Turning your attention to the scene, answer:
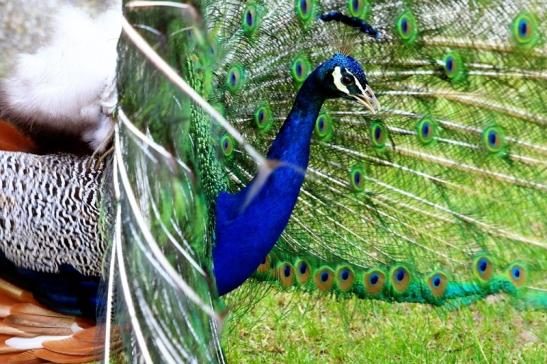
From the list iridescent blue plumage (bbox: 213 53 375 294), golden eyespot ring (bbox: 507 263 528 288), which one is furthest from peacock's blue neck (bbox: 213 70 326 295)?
golden eyespot ring (bbox: 507 263 528 288)

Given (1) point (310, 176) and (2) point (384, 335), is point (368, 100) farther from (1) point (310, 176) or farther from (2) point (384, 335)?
(2) point (384, 335)

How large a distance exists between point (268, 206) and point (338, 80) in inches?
11.3

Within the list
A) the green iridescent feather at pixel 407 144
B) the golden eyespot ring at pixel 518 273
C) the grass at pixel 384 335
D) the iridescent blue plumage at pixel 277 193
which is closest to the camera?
the iridescent blue plumage at pixel 277 193

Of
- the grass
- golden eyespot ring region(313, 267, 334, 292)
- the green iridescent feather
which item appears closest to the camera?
the green iridescent feather

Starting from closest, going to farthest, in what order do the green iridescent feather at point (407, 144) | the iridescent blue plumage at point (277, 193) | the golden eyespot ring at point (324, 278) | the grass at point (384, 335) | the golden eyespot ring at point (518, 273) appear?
the iridescent blue plumage at point (277, 193)
the green iridescent feather at point (407, 144)
the golden eyespot ring at point (518, 273)
the golden eyespot ring at point (324, 278)
the grass at point (384, 335)

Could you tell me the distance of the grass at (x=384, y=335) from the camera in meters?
2.48

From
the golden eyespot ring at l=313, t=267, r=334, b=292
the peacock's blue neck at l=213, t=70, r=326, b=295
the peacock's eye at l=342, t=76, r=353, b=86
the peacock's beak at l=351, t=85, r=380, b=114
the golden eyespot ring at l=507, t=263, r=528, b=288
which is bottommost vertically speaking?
the golden eyespot ring at l=313, t=267, r=334, b=292

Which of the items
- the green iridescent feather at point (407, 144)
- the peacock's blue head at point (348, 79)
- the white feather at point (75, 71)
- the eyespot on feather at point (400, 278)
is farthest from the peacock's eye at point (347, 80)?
the eyespot on feather at point (400, 278)

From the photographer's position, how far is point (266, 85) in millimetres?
1996

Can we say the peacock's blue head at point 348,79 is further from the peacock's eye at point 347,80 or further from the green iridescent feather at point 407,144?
the green iridescent feather at point 407,144

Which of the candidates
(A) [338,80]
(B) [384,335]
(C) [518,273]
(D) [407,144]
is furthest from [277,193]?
(B) [384,335]

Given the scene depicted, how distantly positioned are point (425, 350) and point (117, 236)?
1.41 metres

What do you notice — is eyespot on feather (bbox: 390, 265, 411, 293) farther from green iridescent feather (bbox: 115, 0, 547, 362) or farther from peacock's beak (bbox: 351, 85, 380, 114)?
peacock's beak (bbox: 351, 85, 380, 114)

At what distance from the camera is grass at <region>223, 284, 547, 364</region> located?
97.6 inches
